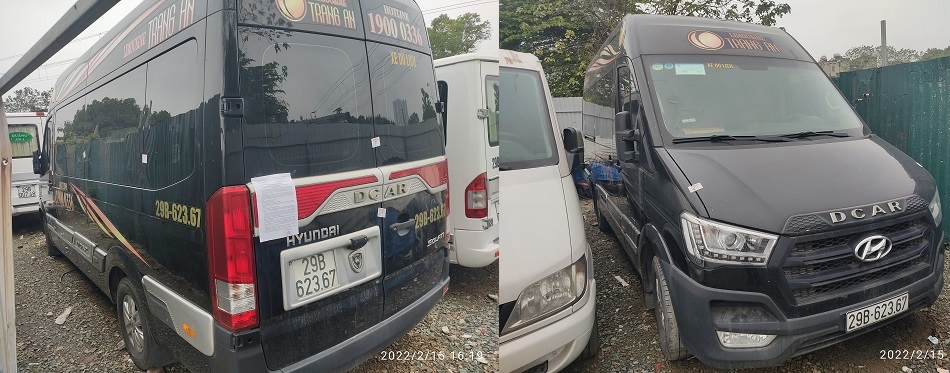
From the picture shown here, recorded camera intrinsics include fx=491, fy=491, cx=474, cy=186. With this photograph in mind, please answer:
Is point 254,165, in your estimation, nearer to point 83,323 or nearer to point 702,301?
point 83,323

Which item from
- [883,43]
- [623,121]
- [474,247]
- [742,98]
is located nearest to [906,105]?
[883,43]

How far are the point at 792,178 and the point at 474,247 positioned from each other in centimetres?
136

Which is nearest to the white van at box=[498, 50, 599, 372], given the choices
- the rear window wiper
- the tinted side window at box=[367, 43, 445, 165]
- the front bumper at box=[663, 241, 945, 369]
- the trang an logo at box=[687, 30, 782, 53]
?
the tinted side window at box=[367, 43, 445, 165]

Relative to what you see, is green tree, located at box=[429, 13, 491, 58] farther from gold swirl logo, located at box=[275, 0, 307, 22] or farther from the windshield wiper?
the windshield wiper

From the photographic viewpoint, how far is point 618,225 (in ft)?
9.04

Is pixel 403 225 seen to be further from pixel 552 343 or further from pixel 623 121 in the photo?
pixel 623 121

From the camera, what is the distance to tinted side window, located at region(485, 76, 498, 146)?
1.04 metres

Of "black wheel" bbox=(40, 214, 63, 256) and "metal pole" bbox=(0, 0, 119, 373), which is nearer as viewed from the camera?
"metal pole" bbox=(0, 0, 119, 373)

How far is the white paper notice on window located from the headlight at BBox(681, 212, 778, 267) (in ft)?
4.57

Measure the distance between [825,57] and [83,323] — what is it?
318cm

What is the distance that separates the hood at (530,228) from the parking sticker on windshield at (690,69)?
127cm

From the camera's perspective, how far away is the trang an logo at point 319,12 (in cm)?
130
